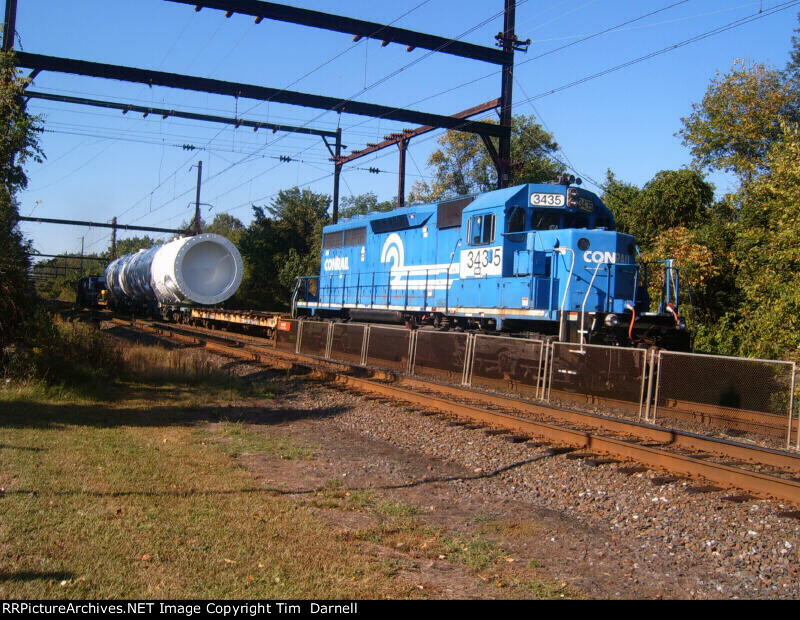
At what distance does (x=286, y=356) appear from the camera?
60.1ft

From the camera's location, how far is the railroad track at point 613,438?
23.5 feet

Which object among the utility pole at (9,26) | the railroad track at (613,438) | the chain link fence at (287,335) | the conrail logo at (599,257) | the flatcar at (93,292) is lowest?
the railroad track at (613,438)

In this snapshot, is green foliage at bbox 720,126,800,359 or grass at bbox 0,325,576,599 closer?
grass at bbox 0,325,576,599

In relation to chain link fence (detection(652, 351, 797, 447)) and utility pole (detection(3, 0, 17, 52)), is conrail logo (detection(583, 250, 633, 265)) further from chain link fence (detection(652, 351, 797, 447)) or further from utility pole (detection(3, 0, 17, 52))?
→ utility pole (detection(3, 0, 17, 52))

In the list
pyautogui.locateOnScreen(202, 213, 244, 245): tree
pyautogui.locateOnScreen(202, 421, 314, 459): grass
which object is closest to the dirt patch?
pyautogui.locateOnScreen(202, 421, 314, 459): grass

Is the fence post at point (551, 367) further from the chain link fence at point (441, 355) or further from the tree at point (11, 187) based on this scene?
the tree at point (11, 187)

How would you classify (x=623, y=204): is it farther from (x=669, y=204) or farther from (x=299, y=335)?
(x=299, y=335)

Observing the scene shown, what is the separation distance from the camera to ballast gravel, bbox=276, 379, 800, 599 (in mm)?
4973

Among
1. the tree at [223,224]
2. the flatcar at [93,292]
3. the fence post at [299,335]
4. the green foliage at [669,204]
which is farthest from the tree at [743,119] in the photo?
the tree at [223,224]

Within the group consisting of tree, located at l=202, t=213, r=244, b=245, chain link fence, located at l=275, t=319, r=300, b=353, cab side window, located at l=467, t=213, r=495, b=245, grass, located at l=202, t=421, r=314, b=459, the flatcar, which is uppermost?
tree, located at l=202, t=213, r=244, b=245

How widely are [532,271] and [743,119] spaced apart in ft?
49.7

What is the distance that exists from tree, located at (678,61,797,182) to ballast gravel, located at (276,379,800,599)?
59.6 ft

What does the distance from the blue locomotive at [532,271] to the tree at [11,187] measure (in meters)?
8.66
